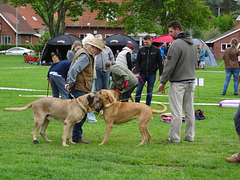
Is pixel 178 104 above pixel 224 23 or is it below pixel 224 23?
below

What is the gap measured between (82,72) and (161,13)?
134ft

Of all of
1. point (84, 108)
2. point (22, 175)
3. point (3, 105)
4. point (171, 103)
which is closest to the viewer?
point (22, 175)

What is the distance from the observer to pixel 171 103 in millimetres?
7551

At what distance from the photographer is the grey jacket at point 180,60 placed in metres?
7.36

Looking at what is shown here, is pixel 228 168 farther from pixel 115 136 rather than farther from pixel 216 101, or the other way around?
pixel 216 101

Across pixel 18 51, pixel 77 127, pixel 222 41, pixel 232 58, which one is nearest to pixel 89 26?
pixel 18 51

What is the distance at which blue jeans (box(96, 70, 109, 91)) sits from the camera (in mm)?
10656

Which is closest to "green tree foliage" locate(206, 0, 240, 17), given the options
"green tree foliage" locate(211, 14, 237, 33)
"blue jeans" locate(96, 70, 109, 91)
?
"green tree foliage" locate(211, 14, 237, 33)

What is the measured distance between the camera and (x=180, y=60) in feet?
24.3

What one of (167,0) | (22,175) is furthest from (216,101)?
(167,0)

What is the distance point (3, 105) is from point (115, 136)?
212 inches

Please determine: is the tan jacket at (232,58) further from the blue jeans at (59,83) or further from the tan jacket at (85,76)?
the tan jacket at (85,76)

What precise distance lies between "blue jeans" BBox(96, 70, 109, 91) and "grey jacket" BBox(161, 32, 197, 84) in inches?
134

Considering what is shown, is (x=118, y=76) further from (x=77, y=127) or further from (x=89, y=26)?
(x=89, y=26)
